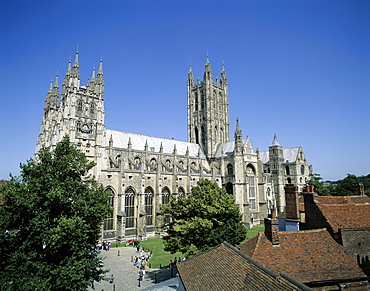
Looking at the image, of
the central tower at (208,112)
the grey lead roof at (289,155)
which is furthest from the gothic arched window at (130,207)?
the grey lead roof at (289,155)

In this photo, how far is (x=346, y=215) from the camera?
17.6 m

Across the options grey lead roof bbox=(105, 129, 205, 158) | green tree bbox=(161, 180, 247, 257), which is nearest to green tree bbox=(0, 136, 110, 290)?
green tree bbox=(161, 180, 247, 257)

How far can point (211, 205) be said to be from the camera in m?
23.5

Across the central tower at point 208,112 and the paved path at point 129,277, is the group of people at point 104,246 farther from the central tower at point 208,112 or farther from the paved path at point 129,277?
the central tower at point 208,112

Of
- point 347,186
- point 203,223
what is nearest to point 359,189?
point 203,223

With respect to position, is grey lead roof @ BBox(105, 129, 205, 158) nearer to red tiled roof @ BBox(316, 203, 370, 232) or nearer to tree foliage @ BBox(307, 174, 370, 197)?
tree foliage @ BBox(307, 174, 370, 197)

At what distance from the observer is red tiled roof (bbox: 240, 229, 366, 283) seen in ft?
41.9

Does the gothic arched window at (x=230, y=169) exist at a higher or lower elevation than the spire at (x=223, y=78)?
lower

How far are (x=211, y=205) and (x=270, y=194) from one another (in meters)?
43.2

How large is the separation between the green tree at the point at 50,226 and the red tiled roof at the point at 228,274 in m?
5.87

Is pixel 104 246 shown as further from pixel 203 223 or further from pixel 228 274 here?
pixel 228 274

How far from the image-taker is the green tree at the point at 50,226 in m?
13.8

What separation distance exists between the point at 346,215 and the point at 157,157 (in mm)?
36210

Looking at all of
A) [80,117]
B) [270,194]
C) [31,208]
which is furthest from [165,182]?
[31,208]
